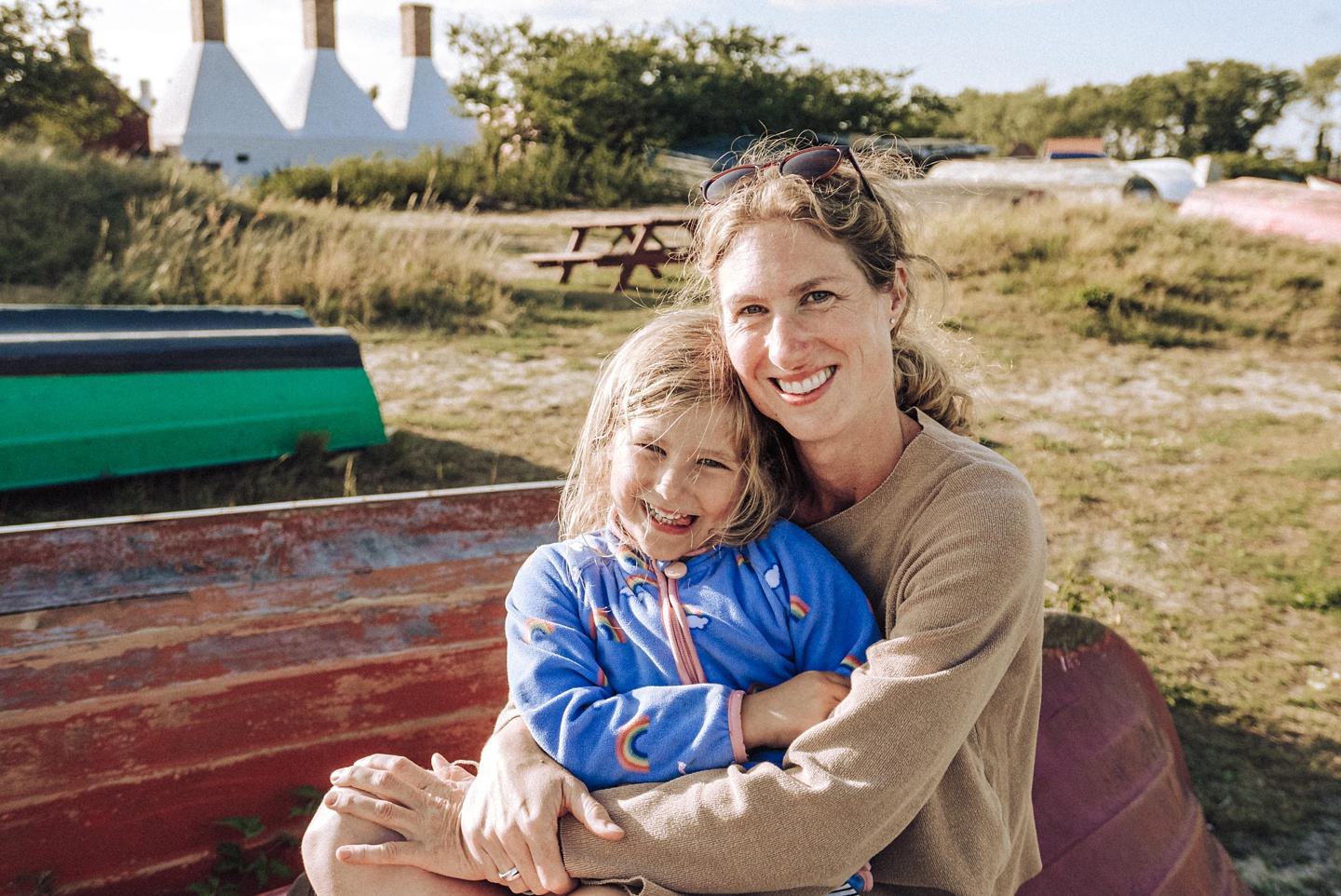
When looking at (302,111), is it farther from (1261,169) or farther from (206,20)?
(1261,169)

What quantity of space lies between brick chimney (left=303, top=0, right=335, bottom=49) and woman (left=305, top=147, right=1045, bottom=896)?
35775mm

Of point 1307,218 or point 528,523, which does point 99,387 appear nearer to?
point 528,523

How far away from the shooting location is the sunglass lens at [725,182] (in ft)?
6.35

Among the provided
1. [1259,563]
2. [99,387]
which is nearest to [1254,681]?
[1259,563]

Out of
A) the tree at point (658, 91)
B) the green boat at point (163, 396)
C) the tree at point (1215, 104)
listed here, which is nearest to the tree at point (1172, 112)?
the tree at point (1215, 104)

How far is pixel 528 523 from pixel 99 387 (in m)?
2.73

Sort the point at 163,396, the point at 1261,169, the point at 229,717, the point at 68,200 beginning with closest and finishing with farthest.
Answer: the point at 229,717 < the point at 163,396 < the point at 68,200 < the point at 1261,169

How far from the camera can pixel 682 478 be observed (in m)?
1.86

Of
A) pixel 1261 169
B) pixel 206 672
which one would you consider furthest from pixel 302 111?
pixel 1261 169

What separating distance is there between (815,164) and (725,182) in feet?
0.74

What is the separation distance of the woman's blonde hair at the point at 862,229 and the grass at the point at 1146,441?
18 centimetres

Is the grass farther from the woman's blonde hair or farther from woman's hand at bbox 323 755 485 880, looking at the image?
woman's hand at bbox 323 755 485 880

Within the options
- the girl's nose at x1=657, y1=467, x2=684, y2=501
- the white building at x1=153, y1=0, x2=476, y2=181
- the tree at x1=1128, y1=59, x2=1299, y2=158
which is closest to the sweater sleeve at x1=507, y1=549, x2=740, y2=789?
the girl's nose at x1=657, y1=467, x2=684, y2=501

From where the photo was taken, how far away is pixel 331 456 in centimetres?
545
